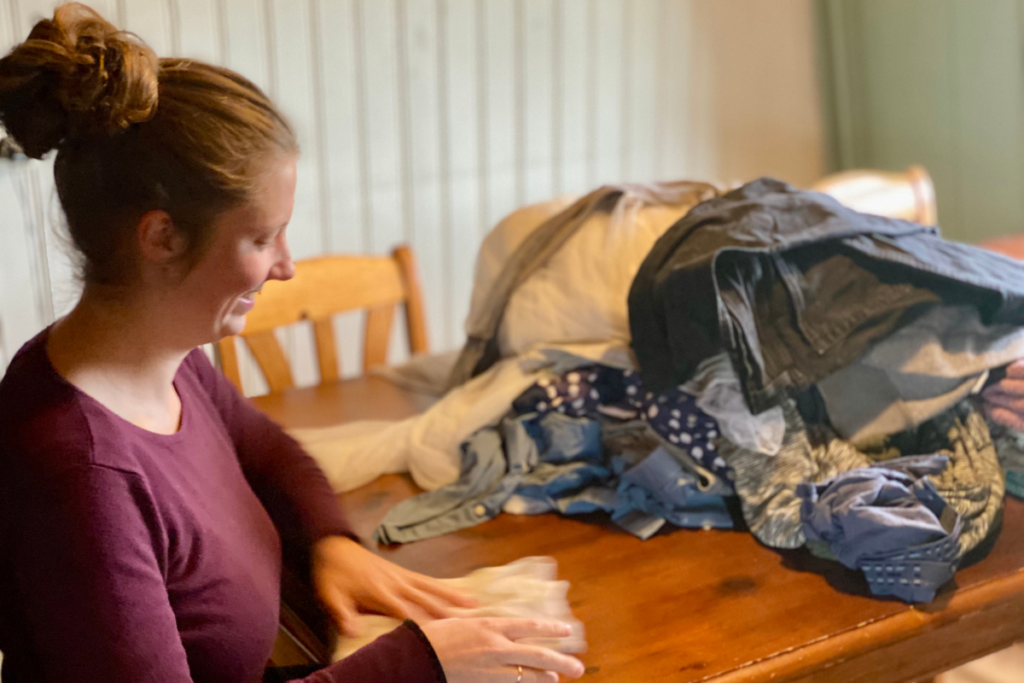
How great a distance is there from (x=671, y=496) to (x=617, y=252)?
1.09ft

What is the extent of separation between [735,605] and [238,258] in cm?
57

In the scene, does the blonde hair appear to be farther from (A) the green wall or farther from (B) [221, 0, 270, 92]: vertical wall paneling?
(A) the green wall

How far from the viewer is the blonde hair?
69 centimetres

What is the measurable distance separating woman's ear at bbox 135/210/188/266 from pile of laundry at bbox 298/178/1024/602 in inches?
18.2

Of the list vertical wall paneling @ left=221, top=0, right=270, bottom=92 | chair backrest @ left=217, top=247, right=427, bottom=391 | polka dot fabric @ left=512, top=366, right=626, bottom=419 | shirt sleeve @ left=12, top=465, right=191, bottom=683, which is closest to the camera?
shirt sleeve @ left=12, top=465, right=191, bottom=683

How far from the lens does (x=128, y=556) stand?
2.16 feet

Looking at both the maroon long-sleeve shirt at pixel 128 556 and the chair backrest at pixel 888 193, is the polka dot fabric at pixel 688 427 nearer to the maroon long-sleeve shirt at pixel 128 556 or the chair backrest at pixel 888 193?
the maroon long-sleeve shirt at pixel 128 556

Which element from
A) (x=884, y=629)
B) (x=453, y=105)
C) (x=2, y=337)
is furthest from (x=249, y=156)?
(x=453, y=105)

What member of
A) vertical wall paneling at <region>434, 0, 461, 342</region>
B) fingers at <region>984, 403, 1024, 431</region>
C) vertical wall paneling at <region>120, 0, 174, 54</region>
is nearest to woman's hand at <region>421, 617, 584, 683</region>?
fingers at <region>984, 403, 1024, 431</region>

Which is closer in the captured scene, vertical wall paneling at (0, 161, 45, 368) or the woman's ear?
the woman's ear

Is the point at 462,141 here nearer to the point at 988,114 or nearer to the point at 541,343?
the point at 541,343

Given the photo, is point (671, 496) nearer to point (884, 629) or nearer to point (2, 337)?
point (884, 629)

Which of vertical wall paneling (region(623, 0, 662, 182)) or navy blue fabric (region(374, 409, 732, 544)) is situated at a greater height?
vertical wall paneling (region(623, 0, 662, 182))

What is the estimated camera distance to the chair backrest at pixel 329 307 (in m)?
1.67
